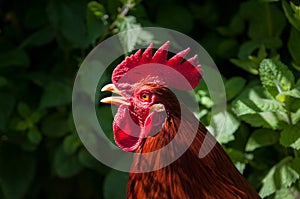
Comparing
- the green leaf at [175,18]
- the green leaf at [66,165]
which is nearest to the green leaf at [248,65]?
the green leaf at [175,18]

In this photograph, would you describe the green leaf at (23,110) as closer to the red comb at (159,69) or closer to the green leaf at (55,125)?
the green leaf at (55,125)

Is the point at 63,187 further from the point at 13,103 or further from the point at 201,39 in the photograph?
the point at 201,39

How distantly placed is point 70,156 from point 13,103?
1.10ft

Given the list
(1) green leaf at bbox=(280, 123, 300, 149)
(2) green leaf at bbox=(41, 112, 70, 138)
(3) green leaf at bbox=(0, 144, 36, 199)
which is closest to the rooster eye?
(1) green leaf at bbox=(280, 123, 300, 149)

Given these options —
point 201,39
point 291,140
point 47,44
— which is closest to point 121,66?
point 291,140

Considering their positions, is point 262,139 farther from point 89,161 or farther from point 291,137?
point 89,161

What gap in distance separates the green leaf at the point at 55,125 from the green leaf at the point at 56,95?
0.53ft

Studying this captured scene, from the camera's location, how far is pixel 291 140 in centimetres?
215

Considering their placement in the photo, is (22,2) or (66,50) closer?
(66,50)

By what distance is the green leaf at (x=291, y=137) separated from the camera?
84.2 inches

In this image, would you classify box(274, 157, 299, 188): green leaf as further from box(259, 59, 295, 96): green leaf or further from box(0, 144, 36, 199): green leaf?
box(0, 144, 36, 199): green leaf

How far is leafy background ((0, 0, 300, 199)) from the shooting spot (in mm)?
2260

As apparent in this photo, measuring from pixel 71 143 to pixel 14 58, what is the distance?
46 centimetres

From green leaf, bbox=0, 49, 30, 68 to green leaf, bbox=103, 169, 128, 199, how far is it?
2.11 ft
